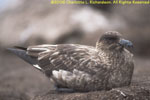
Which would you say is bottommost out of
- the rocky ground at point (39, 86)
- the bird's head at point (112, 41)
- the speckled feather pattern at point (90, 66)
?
the rocky ground at point (39, 86)

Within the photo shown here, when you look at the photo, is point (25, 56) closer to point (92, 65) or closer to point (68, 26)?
point (92, 65)

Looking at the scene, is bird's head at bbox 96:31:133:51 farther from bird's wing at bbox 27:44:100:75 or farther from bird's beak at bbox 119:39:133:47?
bird's wing at bbox 27:44:100:75

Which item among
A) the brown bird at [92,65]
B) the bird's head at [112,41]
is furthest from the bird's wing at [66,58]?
the bird's head at [112,41]

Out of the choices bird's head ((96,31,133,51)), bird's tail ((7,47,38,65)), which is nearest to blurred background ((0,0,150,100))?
bird's tail ((7,47,38,65))

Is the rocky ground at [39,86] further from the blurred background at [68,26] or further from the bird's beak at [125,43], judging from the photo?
the bird's beak at [125,43]

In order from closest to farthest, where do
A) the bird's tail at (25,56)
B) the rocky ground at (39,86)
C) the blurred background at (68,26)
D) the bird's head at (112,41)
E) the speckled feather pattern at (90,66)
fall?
the rocky ground at (39,86) → the speckled feather pattern at (90,66) → the bird's head at (112,41) → the bird's tail at (25,56) → the blurred background at (68,26)

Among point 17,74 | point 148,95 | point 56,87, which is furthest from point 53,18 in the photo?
point 148,95

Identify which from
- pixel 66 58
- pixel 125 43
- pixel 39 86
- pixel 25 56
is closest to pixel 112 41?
pixel 125 43

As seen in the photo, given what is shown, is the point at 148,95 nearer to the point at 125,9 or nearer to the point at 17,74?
the point at 17,74
